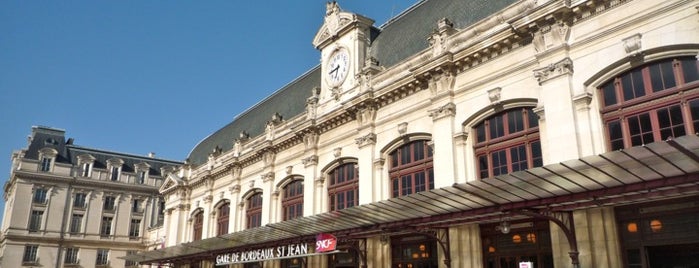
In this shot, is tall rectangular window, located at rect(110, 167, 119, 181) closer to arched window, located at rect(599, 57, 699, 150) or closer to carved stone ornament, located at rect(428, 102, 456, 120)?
carved stone ornament, located at rect(428, 102, 456, 120)

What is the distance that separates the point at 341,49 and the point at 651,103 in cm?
1700

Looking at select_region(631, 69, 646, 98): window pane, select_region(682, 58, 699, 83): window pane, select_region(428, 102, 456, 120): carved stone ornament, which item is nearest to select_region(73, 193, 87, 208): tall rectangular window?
select_region(428, 102, 456, 120): carved stone ornament

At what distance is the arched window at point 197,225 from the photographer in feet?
135

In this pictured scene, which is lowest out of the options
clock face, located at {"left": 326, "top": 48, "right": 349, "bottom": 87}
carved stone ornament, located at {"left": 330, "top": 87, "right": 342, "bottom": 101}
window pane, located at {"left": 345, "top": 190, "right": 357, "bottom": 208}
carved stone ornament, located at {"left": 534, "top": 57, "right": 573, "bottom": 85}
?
window pane, located at {"left": 345, "top": 190, "right": 357, "bottom": 208}

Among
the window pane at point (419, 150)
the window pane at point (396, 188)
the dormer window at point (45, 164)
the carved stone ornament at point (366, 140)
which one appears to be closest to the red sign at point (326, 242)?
the window pane at point (396, 188)

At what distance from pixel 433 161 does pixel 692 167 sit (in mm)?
10797

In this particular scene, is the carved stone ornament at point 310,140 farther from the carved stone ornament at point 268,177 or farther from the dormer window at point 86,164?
the dormer window at point 86,164

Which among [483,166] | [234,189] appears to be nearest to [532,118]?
[483,166]

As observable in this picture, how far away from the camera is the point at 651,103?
624 inches

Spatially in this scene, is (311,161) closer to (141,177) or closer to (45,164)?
(141,177)

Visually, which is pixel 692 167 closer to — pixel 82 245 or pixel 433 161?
pixel 433 161

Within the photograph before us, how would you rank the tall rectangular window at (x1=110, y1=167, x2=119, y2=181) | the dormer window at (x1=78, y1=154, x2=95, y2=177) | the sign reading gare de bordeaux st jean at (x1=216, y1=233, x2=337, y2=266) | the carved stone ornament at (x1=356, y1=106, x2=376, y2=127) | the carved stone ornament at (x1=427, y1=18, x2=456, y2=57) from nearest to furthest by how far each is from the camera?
1. the sign reading gare de bordeaux st jean at (x1=216, y1=233, x2=337, y2=266)
2. the carved stone ornament at (x1=427, y1=18, x2=456, y2=57)
3. the carved stone ornament at (x1=356, y1=106, x2=376, y2=127)
4. the dormer window at (x1=78, y1=154, x2=95, y2=177)
5. the tall rectangular window at (x1=110, y1=167, x2=119, y2=181)

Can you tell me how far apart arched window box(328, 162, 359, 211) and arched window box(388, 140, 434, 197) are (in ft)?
9.04

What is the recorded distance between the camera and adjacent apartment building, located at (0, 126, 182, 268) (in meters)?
56.4
